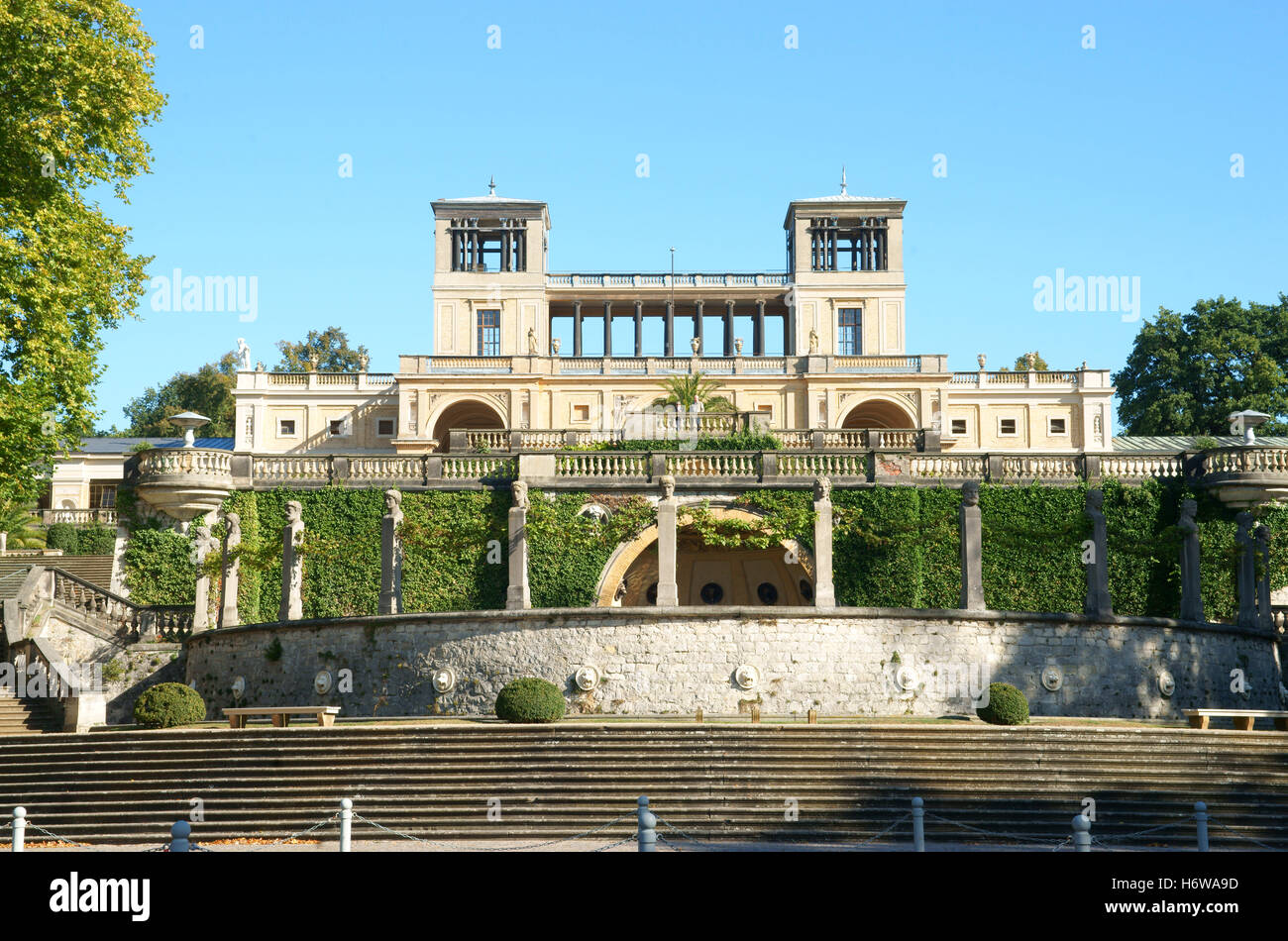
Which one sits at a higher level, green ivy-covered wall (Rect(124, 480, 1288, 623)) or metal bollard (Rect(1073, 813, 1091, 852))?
green ivy-covered wall (Rect(124, 480, 1288, 623))

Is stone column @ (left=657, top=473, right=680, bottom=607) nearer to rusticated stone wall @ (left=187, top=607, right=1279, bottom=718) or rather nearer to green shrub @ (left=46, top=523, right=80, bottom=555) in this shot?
rusticated stone wall @ (left=187, top=607, right=1279, bottom=718)

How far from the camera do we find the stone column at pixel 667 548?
29.3 metres

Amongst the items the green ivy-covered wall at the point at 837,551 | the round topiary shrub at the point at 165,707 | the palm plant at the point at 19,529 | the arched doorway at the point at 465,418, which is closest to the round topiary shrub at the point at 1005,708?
the green ivy-covered wall at the point at 837,551

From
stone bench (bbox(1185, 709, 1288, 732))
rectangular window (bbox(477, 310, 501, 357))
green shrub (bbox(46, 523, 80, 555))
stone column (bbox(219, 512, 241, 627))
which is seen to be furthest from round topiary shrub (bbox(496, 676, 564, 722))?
rectangular window (bbox(477, 310, 501, 357))

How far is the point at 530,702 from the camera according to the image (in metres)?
23.9

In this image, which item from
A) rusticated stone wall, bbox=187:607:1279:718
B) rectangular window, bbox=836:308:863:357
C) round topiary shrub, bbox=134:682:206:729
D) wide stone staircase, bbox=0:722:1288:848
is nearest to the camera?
wide stone staircase, bbox=0:722:1288:848

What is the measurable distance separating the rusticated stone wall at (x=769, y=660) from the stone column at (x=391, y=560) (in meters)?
1.29

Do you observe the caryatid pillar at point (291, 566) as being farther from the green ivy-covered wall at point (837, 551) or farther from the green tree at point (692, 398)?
the green tree at point (692, 398)

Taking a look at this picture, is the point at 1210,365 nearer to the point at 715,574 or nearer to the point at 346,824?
the point at 715,574

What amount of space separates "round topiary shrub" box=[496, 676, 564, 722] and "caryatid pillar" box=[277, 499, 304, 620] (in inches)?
354

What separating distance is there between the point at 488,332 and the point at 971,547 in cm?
3794

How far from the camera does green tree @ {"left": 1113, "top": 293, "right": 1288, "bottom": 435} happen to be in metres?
61.1
